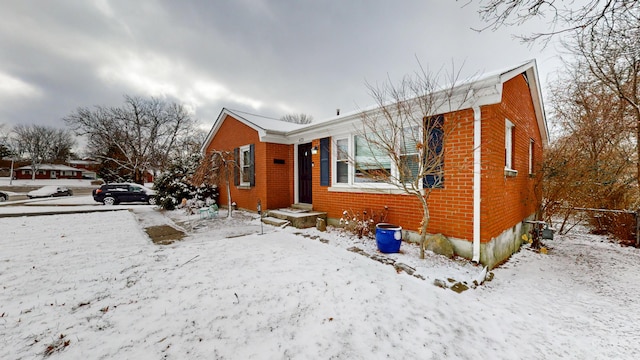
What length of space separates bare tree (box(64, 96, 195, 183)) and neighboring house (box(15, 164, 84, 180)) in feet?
95.1

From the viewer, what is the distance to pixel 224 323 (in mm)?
2449

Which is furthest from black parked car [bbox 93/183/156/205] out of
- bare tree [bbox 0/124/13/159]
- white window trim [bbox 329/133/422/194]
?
bare tree [bbox 0/124/13/159]

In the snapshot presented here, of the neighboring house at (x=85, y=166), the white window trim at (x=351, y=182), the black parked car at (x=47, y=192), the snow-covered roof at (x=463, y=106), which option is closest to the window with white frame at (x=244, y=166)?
the snow-covered roof at (x=463, y=106)

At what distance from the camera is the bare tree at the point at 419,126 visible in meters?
4.25

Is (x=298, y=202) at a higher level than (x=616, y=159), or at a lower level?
lower

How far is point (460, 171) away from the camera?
453cm

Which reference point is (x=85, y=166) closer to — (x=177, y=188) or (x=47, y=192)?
(x=47, y=192)

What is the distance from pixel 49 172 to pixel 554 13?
7368 centimetres

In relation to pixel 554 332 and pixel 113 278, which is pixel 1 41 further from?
pixel 554 332

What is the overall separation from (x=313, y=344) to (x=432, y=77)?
5.08 metres

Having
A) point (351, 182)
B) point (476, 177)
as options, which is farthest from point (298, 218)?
point (476, 177)

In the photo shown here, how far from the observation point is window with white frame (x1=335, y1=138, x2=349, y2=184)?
6.77 metres

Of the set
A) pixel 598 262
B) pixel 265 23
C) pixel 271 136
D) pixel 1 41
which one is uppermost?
pixel 265 23

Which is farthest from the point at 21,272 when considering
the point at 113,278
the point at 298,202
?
the point at 298,202
